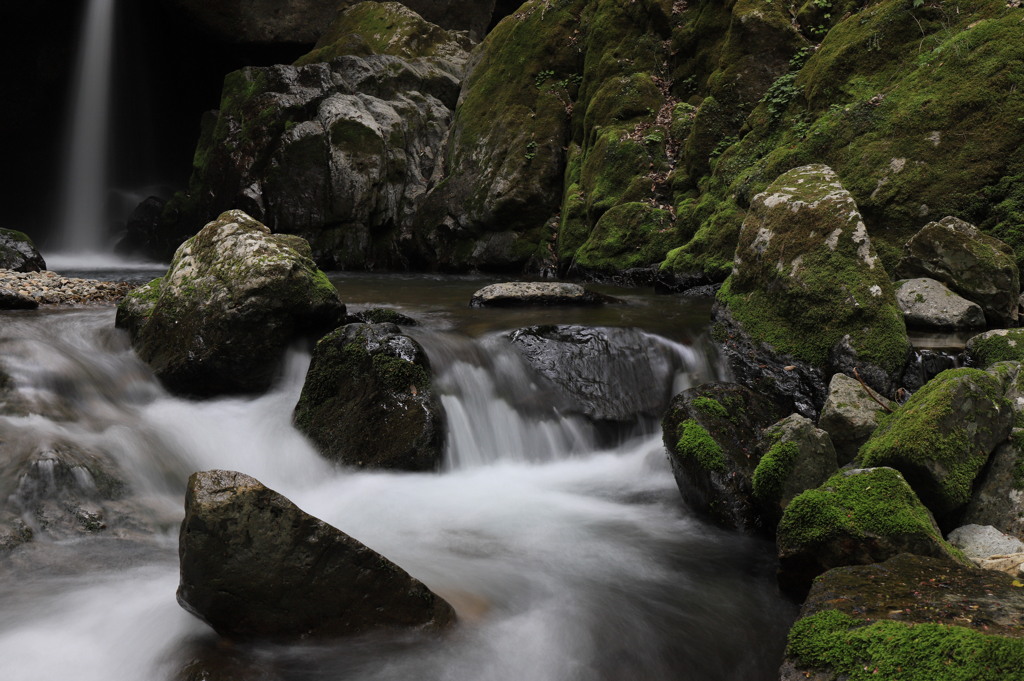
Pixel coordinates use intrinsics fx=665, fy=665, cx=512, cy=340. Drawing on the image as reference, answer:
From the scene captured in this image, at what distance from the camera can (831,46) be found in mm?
9586

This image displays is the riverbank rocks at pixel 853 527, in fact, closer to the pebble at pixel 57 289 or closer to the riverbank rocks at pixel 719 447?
the riverbank rocks at pixel 719 447

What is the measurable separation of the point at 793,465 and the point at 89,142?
89.7ft

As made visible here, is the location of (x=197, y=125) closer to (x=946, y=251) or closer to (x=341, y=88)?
(x=341, y=88)

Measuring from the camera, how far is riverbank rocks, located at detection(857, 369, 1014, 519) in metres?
3.77

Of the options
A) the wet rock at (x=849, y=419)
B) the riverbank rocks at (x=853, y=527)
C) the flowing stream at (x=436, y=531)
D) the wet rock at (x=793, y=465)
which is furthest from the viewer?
the wet rock at (x=849, y=419)

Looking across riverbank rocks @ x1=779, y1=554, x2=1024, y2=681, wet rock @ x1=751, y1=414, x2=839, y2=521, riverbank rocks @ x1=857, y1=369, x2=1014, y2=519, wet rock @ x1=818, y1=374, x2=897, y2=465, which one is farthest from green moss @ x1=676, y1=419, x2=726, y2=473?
riverbank rocks @ x1=779, y1=554, x2=1024, y2=681

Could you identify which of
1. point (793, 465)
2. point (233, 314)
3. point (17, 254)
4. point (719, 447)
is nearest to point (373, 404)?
point (233, 314)

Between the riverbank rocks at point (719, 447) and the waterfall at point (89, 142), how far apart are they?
74.9 feet

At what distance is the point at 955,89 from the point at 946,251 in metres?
2.66

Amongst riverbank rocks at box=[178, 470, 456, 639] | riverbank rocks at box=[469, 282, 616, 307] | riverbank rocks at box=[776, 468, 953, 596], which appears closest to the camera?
riverbank rocks at box=[178, 470, 456, 639]

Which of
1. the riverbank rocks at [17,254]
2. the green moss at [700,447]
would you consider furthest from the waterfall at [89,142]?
the green moss at [700,447]

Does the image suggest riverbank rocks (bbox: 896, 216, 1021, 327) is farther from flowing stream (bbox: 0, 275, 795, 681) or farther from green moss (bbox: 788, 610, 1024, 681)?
green moss (bbox: 788, 610, 1024, 681)

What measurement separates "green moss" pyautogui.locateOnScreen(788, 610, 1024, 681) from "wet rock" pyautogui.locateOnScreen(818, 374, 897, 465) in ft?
6.65

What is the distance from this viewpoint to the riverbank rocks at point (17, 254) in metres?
11.3
